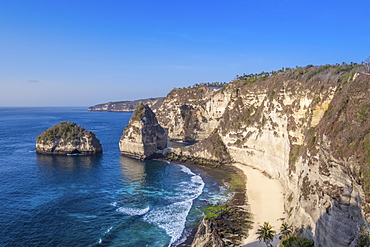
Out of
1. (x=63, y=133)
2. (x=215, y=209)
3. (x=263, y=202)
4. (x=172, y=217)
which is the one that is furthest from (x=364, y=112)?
(x=63, y=133)

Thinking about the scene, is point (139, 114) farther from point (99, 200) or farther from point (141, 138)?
point (99, 200)

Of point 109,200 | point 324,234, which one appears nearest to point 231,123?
point 109,200

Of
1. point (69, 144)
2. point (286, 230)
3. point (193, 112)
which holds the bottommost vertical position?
point (286, 230)

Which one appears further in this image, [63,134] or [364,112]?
[63,134]

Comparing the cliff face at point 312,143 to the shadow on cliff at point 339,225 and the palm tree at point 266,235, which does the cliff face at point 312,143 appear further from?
the palm tree at point 266,235

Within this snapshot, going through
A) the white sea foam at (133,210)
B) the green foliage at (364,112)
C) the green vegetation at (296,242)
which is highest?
the green foliage at (364,112)

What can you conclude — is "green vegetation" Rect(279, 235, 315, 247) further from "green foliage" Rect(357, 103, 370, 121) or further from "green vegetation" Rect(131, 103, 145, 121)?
"green vegetation" Rect(131, 103, 145, 121)

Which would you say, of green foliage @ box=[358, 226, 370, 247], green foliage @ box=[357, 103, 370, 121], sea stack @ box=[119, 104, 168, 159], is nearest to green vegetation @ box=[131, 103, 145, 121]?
sea stack @ box=[119, 104, 168, 159]

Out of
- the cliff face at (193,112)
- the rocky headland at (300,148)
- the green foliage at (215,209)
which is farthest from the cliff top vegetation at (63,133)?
the green foliage at (215,209)
